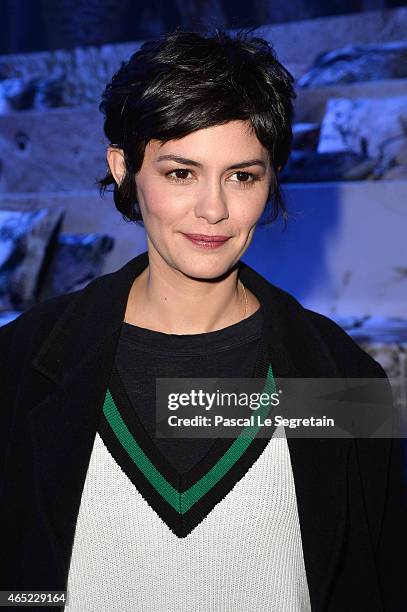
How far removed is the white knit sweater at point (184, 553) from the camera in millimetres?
1568

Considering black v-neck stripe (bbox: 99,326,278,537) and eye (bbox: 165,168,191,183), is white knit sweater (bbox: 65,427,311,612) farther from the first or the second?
eye (bbox: 165,168,191,183)

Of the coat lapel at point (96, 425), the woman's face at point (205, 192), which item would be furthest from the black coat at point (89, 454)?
the woman's face at point (205, 192)

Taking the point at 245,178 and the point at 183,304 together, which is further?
the point at 183,304

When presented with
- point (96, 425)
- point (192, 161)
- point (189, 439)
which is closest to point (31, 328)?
point (96, 425)

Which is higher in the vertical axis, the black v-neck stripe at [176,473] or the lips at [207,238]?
the lips at [207,238]

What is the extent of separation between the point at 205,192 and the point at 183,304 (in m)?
0.30

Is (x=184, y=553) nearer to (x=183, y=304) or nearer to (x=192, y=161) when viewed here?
(x=183, y=304)

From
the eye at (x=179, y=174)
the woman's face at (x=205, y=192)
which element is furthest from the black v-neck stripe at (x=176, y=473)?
the eye at (x=179, y=174)

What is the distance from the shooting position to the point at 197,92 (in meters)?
1.57

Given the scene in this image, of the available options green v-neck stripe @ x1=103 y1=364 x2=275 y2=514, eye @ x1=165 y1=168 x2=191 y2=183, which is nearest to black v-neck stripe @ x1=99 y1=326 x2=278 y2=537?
green v-neck stripe @ x1=103 y1=364 x2=275 y2=514

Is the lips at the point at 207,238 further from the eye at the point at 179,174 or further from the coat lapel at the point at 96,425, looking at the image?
the coat lapel at the point at 96,425

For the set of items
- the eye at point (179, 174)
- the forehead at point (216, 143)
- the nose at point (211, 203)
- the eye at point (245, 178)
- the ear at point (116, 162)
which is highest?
the ear at point (116, 162)

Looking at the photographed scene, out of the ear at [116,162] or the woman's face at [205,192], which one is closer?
the woman's face at [205,192]

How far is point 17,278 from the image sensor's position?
3.48m
